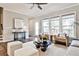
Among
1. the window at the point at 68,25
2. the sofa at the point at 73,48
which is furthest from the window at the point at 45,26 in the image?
the sofa at the point at 73,48

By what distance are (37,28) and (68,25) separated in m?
0.65

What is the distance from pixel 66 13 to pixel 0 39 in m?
1.42

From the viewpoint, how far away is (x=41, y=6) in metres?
1.54

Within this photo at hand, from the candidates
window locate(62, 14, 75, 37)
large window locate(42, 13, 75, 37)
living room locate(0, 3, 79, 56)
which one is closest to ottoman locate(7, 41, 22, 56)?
living room locate(0, 3, 79, 56)

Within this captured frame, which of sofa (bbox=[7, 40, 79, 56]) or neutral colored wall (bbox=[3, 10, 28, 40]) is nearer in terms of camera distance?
sofa (bbox=[7, 40, 79, 56])

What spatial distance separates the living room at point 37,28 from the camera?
1478mm

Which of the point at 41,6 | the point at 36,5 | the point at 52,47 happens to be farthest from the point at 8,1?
the point at 52,47

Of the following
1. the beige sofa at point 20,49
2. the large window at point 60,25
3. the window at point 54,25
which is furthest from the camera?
the window at point 54,25

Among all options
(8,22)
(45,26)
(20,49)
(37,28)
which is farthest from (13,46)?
(45,26)

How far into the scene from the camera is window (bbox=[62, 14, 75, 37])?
1.51m

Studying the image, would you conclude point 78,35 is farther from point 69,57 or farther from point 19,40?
point 19,40

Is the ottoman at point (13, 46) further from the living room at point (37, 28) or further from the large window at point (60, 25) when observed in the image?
the large window at point (60, 25)

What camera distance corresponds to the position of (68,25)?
1.56 metres

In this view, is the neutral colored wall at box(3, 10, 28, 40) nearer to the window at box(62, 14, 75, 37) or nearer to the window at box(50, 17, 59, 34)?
the window at box(50, 17, 59, 34)
